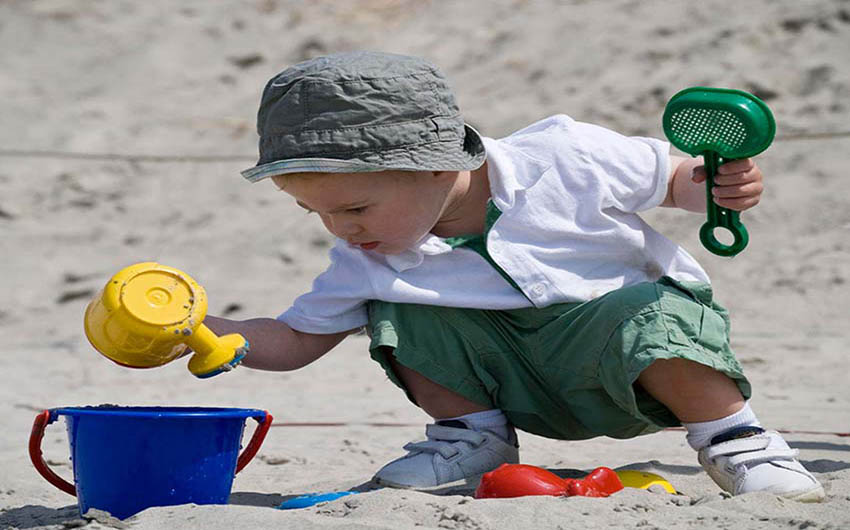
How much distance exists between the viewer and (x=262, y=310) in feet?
15.3

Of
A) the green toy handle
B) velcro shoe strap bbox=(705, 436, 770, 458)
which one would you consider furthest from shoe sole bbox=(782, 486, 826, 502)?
A: the green toy handle

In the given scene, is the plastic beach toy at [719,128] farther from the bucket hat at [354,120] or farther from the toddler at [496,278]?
the bucket hat at [354,120]

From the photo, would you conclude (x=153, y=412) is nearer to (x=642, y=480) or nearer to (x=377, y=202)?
(x=377, y=202)

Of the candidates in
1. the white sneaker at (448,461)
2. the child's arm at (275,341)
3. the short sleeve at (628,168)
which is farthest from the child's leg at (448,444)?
the short sleeve at (628,168)

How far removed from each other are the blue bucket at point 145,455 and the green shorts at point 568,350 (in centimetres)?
41

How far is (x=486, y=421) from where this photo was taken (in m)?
2.11

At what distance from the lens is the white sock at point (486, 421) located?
2.10 metres

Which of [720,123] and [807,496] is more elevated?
[720,123]

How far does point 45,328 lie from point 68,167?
152cm

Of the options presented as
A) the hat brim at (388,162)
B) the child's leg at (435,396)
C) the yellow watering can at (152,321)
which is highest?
the hat brim at (388,162)

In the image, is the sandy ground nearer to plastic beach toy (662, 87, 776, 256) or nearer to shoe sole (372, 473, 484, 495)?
shoe sole (372, 473, 484, 495)

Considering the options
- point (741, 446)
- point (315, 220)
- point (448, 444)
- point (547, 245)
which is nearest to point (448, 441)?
point (448, 444)

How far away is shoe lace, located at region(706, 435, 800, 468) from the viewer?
1.81m

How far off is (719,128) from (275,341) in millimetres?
851
